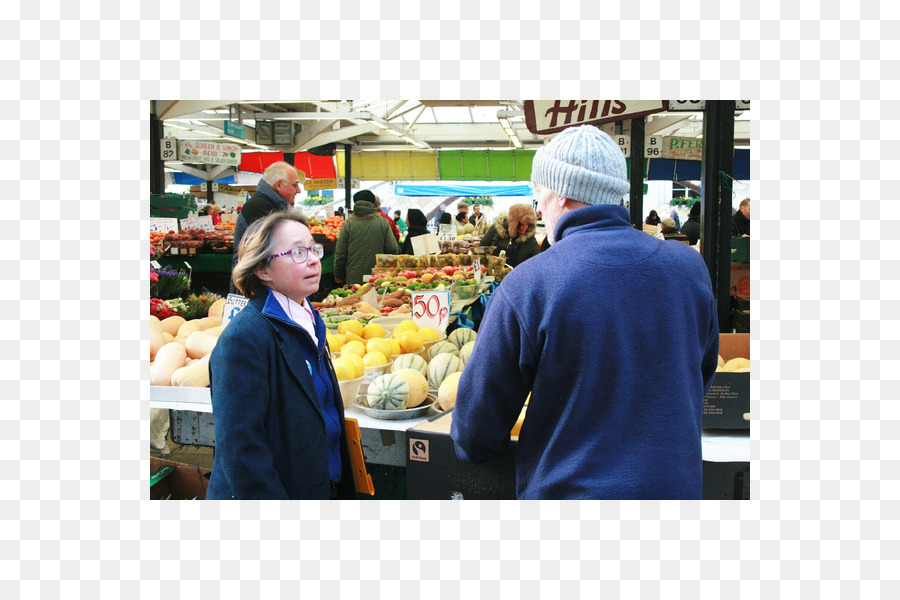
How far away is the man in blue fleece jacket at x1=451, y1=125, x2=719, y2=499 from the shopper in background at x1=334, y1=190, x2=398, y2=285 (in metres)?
6.46

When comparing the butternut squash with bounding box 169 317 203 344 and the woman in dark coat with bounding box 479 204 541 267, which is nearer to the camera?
the butternut squash with bounding box 169 317 203 344

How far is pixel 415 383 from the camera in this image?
2641 millimetres

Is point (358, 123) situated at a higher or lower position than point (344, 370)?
higher

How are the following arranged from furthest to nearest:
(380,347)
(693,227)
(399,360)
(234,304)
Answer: (693,227) → (380,347) → (399,360) → (234,304)

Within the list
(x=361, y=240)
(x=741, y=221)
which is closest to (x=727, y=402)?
(x=361, y=240)

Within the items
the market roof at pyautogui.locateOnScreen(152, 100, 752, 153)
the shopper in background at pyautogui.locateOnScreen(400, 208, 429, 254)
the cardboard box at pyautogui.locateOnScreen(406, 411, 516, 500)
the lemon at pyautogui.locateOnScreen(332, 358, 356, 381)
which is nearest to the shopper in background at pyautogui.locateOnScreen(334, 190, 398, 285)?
the market roof at pyautogui.locateOnScreen(152, 100, 752, 153)

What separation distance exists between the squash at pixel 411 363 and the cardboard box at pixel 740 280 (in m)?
2.99

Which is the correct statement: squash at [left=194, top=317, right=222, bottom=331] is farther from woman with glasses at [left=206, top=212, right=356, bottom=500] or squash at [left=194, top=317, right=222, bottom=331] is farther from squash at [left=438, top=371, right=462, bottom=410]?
woman with glasses at [left=206, top=212, right=356, bottom=500]

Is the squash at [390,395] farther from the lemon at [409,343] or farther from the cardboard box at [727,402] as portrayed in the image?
the cardboard box at [727,402]

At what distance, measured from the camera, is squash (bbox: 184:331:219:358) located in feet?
10.5

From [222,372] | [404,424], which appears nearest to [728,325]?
[404,424]

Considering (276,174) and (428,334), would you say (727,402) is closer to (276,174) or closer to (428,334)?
(428,334)

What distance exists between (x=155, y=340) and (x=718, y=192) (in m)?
3.52

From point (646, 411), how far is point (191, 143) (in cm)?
1050
